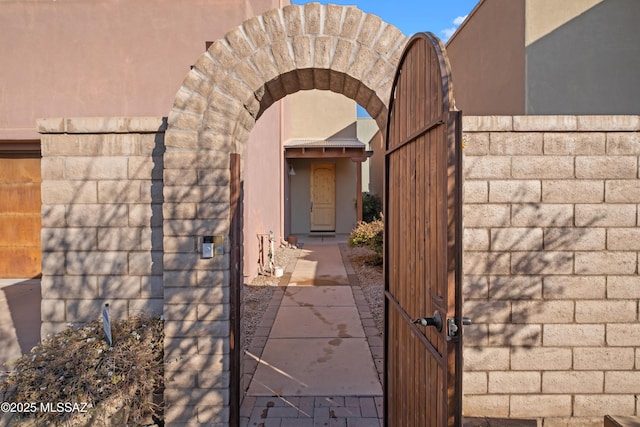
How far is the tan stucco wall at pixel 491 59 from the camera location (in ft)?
18.2

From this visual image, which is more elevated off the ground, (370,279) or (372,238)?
(372,238)

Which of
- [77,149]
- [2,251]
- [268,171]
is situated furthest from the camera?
[268,171]

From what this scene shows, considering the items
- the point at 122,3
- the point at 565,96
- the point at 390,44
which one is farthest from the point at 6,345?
the point at 565,96

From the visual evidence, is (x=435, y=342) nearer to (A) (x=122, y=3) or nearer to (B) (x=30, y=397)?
(B) (x=30, y=397)

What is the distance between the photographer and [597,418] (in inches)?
109

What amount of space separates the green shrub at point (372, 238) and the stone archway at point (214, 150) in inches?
236

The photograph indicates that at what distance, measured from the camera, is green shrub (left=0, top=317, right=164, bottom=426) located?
2.39 metres

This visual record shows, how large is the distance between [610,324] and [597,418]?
0.73 metres

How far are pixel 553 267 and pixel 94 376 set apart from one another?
3.47 meters

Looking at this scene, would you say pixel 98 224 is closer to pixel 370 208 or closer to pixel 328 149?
pixel 328 149

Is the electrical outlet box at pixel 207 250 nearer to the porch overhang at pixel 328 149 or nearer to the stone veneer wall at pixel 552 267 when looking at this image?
the stone veneer wall at pixel 552 267

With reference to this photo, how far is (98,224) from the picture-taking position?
10.2ft

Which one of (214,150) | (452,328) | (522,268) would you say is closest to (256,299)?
(214,150)

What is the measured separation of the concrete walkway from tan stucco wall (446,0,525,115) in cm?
415
